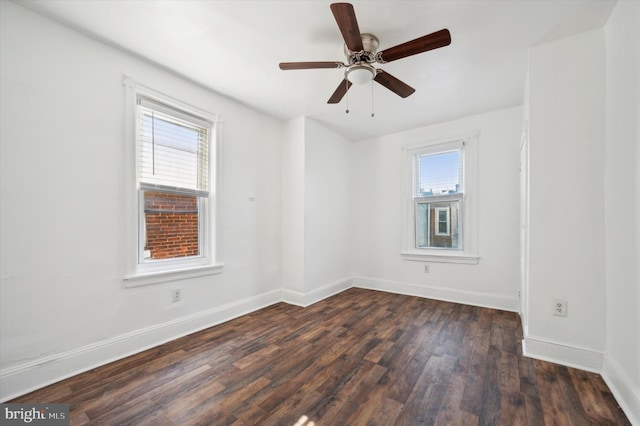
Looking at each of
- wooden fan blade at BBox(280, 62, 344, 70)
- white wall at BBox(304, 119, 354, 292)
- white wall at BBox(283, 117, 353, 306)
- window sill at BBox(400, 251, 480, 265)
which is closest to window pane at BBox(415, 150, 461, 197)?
window sill at BBox(400, 251, 480, 265)

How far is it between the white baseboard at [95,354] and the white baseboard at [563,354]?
10.0 ft

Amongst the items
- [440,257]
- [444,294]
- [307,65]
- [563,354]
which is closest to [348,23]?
[307,65]

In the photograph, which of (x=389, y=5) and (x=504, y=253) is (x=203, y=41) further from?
(x=504, y=253)

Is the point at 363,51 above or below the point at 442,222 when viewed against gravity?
above

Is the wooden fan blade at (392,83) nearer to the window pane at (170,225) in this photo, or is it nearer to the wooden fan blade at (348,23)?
the wooden fan blade at (348,23)

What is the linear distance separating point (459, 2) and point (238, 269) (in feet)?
10.9

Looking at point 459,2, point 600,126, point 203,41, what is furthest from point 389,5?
point 600,126

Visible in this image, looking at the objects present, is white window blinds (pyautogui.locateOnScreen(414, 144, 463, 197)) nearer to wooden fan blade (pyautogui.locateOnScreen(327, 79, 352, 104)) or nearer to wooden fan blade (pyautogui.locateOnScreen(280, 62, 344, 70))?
wooden fan blade (pyautogui.locateOnScreen(327, 79, 352, 104))

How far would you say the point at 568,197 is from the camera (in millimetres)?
2182

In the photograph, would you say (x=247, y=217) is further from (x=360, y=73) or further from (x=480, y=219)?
(x=480, y=219)

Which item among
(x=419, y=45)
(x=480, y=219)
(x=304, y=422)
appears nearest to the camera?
(x=304, y=422)

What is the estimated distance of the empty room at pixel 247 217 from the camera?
176 centimetres

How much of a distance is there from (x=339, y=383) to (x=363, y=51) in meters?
2.46

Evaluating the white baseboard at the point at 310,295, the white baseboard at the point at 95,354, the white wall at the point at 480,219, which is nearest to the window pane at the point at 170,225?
the white baseboard at the point at 95,354
